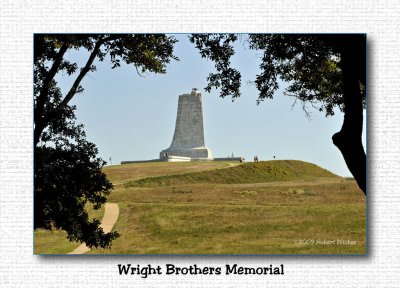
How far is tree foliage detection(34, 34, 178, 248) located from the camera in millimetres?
7156

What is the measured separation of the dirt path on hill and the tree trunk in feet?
8.82

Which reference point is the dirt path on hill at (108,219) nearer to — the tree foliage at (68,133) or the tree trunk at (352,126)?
the tree foliage at (68,133)

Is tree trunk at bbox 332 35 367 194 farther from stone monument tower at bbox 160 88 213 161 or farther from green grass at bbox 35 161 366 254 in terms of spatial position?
stone monument tower at bbox 160 88 213 161

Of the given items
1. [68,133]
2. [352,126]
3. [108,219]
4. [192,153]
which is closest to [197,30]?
[192,153]

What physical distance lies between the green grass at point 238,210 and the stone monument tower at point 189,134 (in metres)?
0.22

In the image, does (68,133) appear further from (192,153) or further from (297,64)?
(297,64)

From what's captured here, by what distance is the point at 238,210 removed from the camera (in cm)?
713

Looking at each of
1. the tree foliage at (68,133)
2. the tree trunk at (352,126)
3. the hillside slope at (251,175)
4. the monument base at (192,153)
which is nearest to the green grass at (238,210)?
the hillside slope at (251,175)

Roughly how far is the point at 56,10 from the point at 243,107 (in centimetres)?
253

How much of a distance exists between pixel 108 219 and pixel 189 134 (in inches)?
59.0

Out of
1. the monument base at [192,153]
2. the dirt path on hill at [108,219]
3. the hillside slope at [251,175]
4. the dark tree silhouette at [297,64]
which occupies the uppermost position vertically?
the dark tree silhouette at [297,64]

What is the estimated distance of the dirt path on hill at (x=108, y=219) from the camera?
23.2 ft

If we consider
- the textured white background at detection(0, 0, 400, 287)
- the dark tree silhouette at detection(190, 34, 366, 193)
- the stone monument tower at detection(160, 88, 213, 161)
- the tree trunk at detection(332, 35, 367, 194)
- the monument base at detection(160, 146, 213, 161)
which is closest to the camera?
the tree trunk at detection(332, 35, 367, 194)

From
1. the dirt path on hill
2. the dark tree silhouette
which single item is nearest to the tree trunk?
the dark tree silhouette
